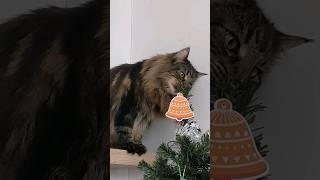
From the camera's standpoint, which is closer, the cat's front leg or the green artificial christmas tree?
the green artificial christmas tree

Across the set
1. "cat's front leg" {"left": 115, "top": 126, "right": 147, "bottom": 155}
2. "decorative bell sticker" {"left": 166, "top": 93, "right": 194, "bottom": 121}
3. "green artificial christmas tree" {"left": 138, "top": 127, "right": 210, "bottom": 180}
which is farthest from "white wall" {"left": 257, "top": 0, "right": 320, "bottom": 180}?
"cat's front leg" {"left": 115, "top": 126, "right": 147, "bottom": 155}

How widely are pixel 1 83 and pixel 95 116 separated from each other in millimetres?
119

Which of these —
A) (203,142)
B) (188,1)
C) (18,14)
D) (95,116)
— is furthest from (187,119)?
(18,14)

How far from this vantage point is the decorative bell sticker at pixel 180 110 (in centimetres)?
140

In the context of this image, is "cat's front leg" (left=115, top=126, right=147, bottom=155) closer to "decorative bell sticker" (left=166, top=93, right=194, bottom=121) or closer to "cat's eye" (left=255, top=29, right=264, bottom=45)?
"decorative bell sticker" (left=166, top=93, right=194, bottom=121)

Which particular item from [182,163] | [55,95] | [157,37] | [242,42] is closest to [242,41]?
[242,42]

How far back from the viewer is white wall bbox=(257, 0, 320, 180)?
172 mm

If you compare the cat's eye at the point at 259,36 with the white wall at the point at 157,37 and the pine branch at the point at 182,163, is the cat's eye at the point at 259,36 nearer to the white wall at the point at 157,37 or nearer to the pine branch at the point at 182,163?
the pine branch at the point at 182,163

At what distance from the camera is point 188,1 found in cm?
156

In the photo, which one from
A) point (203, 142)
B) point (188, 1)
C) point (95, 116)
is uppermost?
point (188, 1)

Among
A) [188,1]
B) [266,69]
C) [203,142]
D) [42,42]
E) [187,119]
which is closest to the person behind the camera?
[266,69]

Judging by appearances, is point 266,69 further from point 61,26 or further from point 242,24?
point 61,26

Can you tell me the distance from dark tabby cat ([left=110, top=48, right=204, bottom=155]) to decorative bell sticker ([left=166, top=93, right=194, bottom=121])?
0.08 m

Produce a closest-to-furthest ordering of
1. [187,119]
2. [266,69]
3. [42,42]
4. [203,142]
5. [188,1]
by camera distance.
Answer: [266,69], [42,42], [203,142], [187,119], [188,1]
